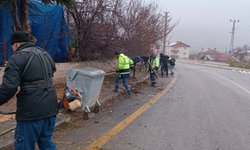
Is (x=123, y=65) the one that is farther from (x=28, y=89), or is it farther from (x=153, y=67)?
(x=28, y=89)

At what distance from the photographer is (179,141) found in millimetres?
3996

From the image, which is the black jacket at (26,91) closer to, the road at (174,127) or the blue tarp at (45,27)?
the road at (174,127)

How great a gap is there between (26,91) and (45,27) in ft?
20.3

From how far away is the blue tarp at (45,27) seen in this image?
703 cm

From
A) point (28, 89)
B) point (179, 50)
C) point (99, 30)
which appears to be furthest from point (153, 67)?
point (179, 50)

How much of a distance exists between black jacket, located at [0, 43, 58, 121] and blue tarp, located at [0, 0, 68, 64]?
5.22 meters

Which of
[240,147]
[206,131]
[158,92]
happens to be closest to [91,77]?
[206,131]

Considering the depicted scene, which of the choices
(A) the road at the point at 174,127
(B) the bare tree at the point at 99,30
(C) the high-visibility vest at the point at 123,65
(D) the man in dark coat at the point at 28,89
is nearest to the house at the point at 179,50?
(B) the bare tree at the point at 99,30

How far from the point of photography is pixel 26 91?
236cm

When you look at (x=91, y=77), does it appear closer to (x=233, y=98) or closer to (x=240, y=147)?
(x=240, y=147)

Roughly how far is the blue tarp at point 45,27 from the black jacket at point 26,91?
522cm

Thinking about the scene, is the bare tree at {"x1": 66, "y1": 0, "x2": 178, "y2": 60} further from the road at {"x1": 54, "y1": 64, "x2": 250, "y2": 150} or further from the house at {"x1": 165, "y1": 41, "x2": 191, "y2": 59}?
the house at {"x1": 165, "y1": 41, "x2": 191, "y2": 59}

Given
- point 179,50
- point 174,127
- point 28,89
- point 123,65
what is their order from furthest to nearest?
1. point 179,50
2. point 123,65
3. point 174,127
4. point 28,89

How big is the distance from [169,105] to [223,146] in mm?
2911
